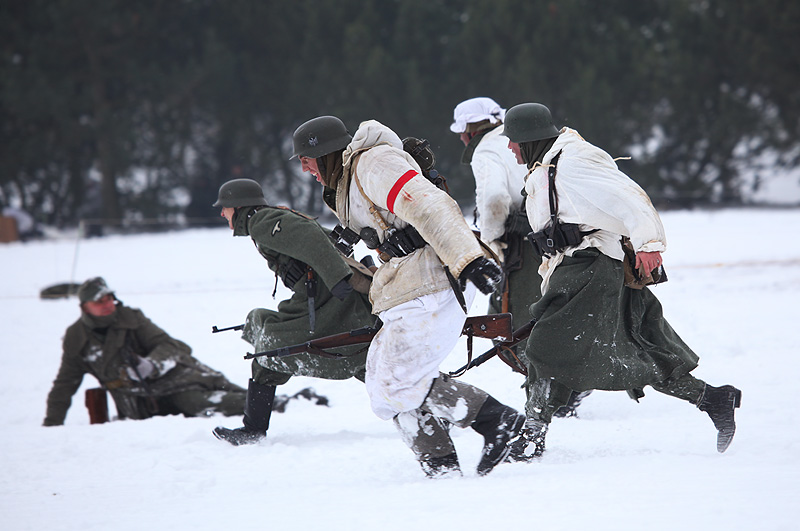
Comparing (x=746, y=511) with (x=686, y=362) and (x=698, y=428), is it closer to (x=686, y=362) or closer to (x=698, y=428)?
(x=686, y=362)

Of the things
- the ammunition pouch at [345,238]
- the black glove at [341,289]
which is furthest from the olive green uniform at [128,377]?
the ammunition pouch at [345,238]

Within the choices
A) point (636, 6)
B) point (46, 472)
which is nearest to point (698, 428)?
point (46, 472)

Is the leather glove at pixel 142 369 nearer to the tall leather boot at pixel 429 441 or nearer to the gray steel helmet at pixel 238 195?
the gray steel helmet at pixel 238 195

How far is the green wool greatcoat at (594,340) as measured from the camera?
3.08 metres

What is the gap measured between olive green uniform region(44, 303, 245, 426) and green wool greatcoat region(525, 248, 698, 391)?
8.46ft

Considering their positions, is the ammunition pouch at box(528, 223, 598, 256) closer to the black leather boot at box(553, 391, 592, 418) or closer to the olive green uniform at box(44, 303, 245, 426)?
the black leather boot at box(553, 391, 592, 418)

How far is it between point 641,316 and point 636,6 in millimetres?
17368

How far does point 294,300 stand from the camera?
153 inches

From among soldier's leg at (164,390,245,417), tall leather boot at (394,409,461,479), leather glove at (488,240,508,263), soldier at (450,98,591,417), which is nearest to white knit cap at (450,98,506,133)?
soldier at (450,98,591,417)

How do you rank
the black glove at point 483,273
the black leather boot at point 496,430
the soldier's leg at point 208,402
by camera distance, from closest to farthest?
1. the black glove at point 483,273
2. the black leather boot at point 496,430
3. the soldier's leg at point 208,402

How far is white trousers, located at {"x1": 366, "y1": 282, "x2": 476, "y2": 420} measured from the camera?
2869 mm

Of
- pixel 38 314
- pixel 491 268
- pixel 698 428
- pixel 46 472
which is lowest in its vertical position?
pixel 46 472

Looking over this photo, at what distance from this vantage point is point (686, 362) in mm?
3156

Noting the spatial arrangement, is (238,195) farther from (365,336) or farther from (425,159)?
(425,159)
